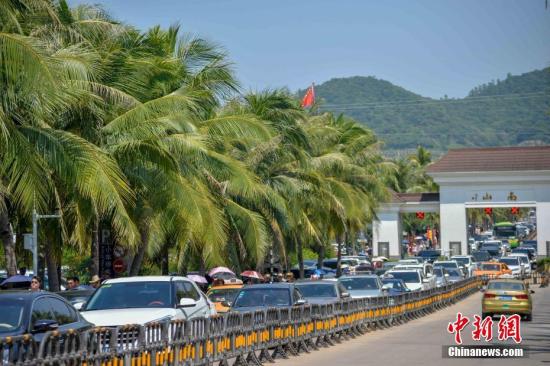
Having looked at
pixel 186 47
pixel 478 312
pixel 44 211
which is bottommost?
pixel 478 312

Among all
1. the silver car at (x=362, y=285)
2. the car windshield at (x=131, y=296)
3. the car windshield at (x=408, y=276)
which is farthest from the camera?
the car windshield at (x=408, y=276)

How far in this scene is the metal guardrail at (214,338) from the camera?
1208cm

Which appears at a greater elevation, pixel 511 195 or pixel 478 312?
pixel 511 195

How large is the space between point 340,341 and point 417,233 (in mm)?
124887

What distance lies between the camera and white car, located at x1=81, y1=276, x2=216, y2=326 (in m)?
17.9

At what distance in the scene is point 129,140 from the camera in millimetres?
26688

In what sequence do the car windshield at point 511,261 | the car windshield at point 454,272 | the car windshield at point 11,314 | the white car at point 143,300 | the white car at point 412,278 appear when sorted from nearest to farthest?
the car windshield at point 11,314
the white car at point 143,300
the white car at point 412,278
the car windshield at point 454,272
the car windshield at point 511,261

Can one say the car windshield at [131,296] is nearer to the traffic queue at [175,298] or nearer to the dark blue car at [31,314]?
the traffic queue at [175,298]

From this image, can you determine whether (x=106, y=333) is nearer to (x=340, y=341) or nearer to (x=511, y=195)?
(x=340, y=341)

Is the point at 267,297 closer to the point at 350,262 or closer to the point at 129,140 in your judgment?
the point at 129,140

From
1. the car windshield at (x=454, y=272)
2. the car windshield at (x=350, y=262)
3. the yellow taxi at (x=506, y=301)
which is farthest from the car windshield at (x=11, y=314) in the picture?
the car windshield at (x=350, y=262)

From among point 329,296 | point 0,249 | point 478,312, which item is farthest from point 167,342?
point 0,249

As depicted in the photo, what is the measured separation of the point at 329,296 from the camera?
28.5 m

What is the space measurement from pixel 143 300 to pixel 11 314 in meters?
5.08
